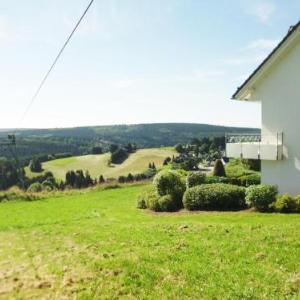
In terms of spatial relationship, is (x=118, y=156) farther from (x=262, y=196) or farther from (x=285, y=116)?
(x=262, y=196)

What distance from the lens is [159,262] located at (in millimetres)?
10969

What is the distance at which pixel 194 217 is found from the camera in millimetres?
19359

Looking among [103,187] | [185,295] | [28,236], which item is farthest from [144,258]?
[103,187]

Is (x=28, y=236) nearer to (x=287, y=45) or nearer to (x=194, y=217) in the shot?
(x=194, y=217)

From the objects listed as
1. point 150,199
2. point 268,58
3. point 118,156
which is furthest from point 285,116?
point 118,156

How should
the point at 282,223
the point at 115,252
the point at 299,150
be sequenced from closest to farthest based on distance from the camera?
the point at 115,252
the point at 282,223
the point at 299,150

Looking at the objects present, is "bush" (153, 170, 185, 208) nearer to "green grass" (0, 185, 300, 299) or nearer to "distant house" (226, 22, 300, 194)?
"distant house" (226, 22, 300, 194)

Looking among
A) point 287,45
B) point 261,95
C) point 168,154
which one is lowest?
point 168,154

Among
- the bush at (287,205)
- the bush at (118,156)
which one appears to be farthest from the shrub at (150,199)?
the bush at (118,156)

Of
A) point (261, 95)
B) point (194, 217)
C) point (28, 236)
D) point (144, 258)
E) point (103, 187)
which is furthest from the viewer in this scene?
point (103, 187)

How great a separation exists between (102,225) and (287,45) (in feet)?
40.9

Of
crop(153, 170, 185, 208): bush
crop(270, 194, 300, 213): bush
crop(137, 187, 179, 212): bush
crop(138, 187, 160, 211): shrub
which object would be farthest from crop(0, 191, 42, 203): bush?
crop(270, 194, 300, 213): bush

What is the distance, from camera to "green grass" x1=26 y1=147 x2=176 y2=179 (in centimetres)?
10981

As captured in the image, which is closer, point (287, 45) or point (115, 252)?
point (115, 252)
